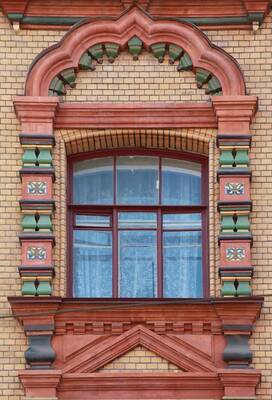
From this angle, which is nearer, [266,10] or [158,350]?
Answer: [158,350]

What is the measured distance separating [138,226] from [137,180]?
64cm

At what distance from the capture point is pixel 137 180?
23.9 metres

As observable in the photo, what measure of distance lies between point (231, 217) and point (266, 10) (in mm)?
2899

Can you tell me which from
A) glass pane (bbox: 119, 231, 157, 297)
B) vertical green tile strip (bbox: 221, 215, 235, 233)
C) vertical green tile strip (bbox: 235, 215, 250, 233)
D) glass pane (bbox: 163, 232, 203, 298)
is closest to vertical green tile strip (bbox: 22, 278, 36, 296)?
glass pane (bbox: 119, 231, 157, 297)

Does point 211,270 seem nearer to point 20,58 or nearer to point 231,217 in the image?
point 231,217

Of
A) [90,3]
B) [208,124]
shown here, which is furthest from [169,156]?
[90,3]

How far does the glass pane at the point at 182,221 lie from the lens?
77.6 feet

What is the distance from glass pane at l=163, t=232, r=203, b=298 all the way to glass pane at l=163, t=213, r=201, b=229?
9cm

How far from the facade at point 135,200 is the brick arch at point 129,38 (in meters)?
0.02

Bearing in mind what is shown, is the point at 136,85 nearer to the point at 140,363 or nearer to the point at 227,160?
the point at 227,160

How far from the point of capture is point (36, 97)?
23516mm

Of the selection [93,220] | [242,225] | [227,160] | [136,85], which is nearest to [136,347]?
[93,220]

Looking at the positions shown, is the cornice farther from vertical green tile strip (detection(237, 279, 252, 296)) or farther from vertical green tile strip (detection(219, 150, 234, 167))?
vertical green tile strip (detection(237, 279, 252, 296))

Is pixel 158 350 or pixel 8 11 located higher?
pixel 8 11
